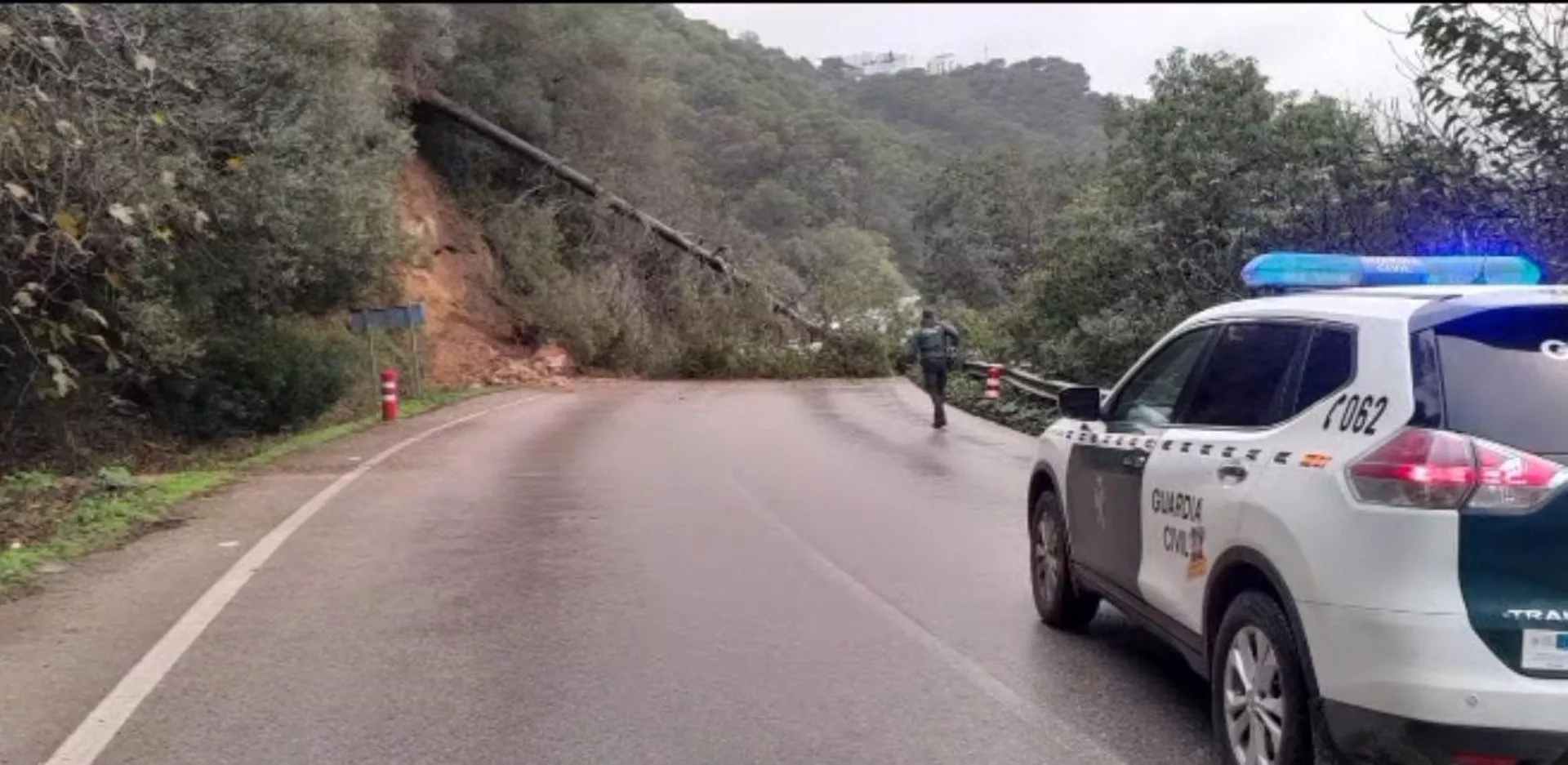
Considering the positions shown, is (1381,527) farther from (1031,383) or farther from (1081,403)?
(1031,383)

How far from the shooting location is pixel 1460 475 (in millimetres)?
3828

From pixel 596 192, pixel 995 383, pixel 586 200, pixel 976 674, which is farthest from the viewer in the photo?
pixel 586 200

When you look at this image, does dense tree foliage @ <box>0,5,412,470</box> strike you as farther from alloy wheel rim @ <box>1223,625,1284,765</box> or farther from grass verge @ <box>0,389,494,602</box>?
alloy wheel rim @ <box>1223,625,1284,765</box>

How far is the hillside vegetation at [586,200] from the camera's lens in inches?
338

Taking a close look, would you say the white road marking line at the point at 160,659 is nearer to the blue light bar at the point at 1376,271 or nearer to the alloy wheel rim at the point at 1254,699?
the alloy wheel rim at the point at 1254,699

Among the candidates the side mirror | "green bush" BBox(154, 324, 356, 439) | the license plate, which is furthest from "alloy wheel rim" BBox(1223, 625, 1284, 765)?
"green bush" BBox(154, 324, 356, 439)

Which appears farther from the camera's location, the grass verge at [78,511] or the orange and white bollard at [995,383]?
the orange and white bollard at [995,383]

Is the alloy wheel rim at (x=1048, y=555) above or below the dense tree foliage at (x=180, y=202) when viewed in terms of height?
below

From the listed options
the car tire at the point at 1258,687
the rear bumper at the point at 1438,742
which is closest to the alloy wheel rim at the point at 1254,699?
the car tire at the point at 1258,687

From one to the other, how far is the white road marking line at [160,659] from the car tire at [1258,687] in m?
4.04

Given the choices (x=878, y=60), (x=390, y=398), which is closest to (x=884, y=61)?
(x=878, y=60)

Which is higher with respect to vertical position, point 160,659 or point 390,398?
point 160,659

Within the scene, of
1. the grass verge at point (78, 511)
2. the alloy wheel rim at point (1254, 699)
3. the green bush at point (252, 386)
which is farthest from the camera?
the green bush at point (252, 386)

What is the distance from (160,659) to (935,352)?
48.3 feet
